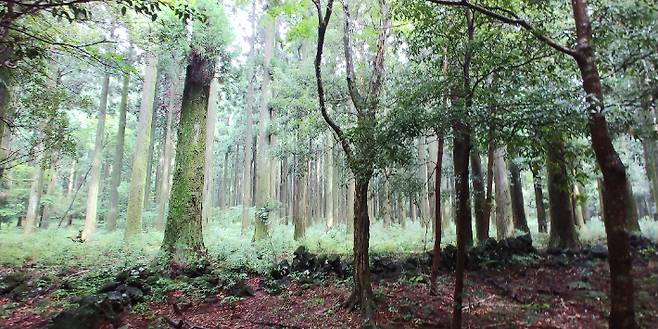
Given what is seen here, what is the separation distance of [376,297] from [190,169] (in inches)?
249

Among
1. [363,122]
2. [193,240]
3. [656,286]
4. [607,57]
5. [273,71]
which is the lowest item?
[656,286]

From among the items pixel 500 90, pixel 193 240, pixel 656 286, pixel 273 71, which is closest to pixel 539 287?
pixel 656 286

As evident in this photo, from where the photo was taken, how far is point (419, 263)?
10.5 metres

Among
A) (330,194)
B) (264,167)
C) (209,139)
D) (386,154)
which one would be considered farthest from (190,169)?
(330,194)

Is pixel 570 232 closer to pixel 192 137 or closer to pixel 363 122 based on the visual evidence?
pixel 363 122

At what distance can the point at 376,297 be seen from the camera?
795 cm

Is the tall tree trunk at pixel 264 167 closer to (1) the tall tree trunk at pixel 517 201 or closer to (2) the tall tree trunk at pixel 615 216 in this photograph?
(1) the tall tree trunk at pixel 517 201

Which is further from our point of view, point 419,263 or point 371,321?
point 419,263

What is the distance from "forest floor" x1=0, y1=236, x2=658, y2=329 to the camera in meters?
6.86

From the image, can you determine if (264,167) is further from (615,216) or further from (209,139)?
(615,216)

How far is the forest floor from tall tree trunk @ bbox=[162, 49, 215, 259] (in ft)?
4.28

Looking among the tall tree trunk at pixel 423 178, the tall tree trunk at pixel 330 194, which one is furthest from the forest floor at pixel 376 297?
the tall tree trunk at pixel 330 194

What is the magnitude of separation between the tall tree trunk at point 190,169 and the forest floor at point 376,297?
1.30 m

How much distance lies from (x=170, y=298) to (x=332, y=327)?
3.82 meters
